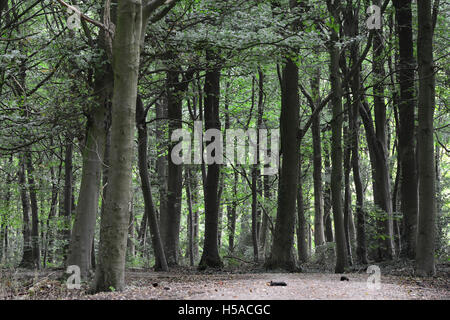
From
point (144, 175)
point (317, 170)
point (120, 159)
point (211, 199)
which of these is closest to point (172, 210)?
point (211, 199)

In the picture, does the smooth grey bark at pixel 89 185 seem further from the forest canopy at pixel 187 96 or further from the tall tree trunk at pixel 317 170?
the tall tree trunk at pixel 317 170

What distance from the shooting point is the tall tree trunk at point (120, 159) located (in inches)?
258

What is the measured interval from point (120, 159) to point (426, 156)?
6.84m

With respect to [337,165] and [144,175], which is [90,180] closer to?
[144,175]

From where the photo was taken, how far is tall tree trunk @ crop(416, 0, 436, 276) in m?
9.77

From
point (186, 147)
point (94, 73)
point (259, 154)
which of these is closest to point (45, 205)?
point (186, 147)

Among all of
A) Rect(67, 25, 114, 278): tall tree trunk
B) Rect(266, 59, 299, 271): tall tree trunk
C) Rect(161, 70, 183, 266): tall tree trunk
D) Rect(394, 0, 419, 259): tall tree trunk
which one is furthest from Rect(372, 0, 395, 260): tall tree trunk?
Rect(67, 25, 114, 278): tall tree trunk

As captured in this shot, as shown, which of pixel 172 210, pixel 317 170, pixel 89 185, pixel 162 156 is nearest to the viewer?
pixel 89 185

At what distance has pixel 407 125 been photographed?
13781 mm

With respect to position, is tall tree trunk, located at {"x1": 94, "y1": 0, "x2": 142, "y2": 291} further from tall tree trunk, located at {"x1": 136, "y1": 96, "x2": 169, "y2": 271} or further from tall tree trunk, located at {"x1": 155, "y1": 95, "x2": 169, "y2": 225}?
tall tree trunk, located at {"x1": 155, "y1": 95, "x2": 169, "y2": 225}

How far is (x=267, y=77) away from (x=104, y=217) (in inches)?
613

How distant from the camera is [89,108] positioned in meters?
9.21

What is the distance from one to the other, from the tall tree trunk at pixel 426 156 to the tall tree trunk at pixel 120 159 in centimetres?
662
